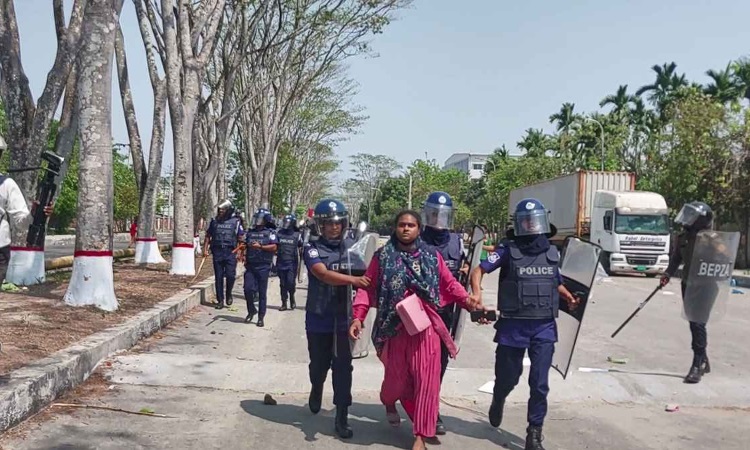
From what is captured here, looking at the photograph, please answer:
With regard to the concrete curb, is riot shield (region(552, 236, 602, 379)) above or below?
above

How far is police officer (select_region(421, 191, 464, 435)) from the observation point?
20.3 feet

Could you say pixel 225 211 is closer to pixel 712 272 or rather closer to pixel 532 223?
pixel 712 272

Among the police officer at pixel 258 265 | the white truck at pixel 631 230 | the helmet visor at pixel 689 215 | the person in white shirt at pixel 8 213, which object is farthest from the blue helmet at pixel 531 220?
the white truck at pixel 631 230

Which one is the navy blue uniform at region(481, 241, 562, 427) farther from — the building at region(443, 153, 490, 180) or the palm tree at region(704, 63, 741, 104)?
the building at region(443, 153, 490, 180)

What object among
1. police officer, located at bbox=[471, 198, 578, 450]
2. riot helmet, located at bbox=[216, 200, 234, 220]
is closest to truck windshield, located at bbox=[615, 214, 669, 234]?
riot helmet, located at bbox=[216, 200, 234, 220]

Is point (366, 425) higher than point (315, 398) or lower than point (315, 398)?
lower

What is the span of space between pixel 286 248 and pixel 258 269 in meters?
1.60

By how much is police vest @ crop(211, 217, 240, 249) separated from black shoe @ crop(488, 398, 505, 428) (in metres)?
7.66

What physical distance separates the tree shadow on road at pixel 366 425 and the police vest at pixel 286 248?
6.52 m

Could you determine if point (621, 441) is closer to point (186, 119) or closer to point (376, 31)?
point (186, 119)

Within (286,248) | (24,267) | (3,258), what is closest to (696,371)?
(3,258)

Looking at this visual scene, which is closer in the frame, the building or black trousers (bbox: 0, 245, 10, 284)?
black trousers (bbox: 0, 245, 10, 284)

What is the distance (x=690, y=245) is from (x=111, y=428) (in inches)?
232

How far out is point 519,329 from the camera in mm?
5637
